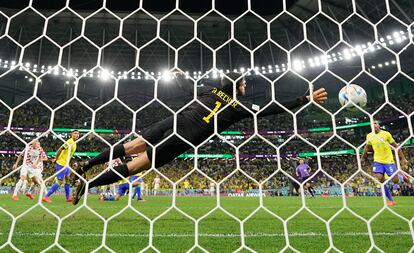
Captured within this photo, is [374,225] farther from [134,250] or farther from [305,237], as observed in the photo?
[134,250]

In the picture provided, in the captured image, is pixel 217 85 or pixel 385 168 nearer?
pixel 385 168

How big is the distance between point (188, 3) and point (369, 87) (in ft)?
66.0

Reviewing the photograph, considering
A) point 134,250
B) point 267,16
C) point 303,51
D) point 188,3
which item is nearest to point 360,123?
point 303,51

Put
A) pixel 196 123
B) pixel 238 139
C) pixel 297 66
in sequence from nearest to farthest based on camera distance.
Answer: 1. pixel 196 123
2. pixel 297 66
3. pixel 238 139

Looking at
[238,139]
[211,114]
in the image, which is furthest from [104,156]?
[238,139]

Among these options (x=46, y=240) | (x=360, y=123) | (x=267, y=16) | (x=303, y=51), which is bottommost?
(x=360, y=123)

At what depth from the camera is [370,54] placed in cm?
2495

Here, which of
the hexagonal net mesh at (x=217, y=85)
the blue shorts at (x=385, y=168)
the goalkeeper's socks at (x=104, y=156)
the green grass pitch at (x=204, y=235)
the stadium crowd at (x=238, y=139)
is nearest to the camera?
the green grass pitch at (x=204, y=235)

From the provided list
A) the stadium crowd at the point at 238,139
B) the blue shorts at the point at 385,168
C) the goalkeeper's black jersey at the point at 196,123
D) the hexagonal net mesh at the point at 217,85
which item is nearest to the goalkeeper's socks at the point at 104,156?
the goalkeeper's black jersey at the point at 196,123

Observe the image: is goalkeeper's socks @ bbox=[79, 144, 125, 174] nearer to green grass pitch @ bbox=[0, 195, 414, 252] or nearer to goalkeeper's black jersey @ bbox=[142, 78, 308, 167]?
goalkeeper's black jersey @ bbox=[142, 78, 308, 167]

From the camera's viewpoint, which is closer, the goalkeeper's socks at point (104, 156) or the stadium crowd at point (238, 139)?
the goalkeeper's socks at point (104, 156)

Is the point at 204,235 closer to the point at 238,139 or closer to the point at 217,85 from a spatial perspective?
the point at 217,85

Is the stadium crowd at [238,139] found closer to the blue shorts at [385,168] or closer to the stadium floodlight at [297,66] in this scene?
the stadium floodlight at [297,66]

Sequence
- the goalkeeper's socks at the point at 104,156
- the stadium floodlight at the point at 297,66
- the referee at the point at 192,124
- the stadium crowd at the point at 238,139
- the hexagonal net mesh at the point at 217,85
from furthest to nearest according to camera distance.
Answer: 1. the stadium crowd at the point at 238,139
2. the stadium floodlight at the point at 297,66
3. the hexagonal net mesh at the point at 217,85
4. the goalkeeper's socks at the point at 104,156
5. the referee at the point at 192,124
